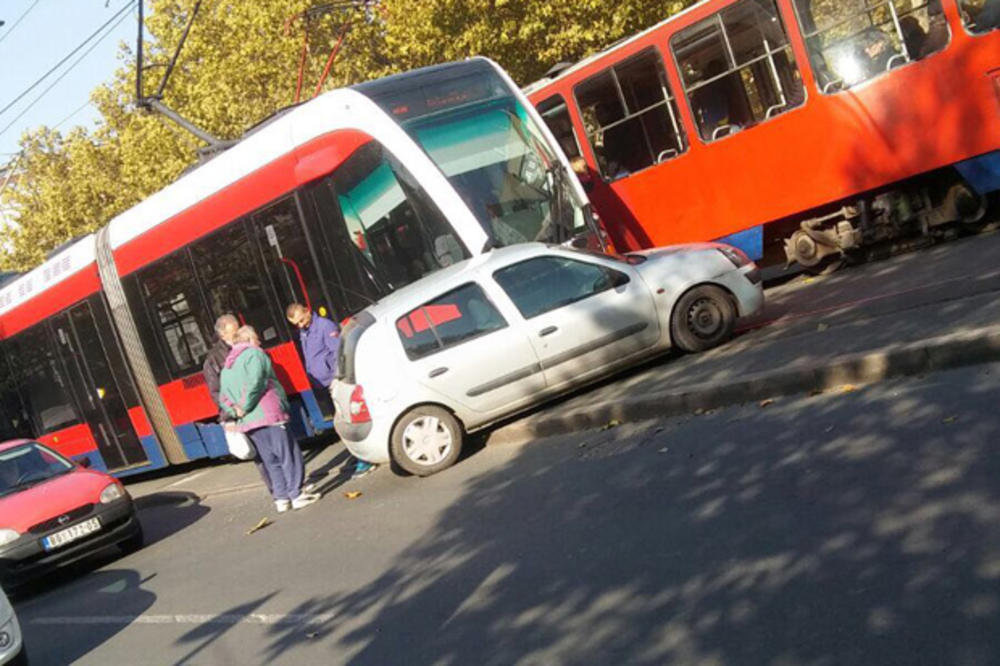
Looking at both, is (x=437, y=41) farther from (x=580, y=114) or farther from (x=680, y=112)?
(x=680, y=112)

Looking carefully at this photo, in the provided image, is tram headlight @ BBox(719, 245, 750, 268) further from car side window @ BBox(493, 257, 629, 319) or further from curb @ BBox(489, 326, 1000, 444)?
curb @ BBox(489, 326, 1000, 444)

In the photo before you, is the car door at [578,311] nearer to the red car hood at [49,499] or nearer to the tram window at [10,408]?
the red car hood at [49,499]

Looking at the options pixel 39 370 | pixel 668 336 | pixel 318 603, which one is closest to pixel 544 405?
pixel 668 336

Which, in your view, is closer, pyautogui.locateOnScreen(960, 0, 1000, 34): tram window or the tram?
pyautogui.locateOnScreen(960, 0, 1000, 34): tram window

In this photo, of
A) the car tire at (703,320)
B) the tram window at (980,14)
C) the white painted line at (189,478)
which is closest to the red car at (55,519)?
the white painted line at (189,478)

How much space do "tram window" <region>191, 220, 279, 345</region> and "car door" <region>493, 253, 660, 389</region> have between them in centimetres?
422

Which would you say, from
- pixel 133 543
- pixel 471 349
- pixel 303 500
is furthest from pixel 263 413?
pixel 133 543

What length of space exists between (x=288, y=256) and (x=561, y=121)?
4856 millimetres

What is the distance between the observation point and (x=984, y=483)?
16.2ft

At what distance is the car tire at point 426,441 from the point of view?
953cm

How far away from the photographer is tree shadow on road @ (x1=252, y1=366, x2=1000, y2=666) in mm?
4180

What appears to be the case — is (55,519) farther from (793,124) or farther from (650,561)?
(793,124)

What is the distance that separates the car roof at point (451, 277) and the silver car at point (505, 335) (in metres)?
0.01

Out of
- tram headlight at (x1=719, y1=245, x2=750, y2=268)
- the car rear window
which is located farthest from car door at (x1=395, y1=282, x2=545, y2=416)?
tram headlight at (x1=719, y1=245, x2=750, y2=268)
